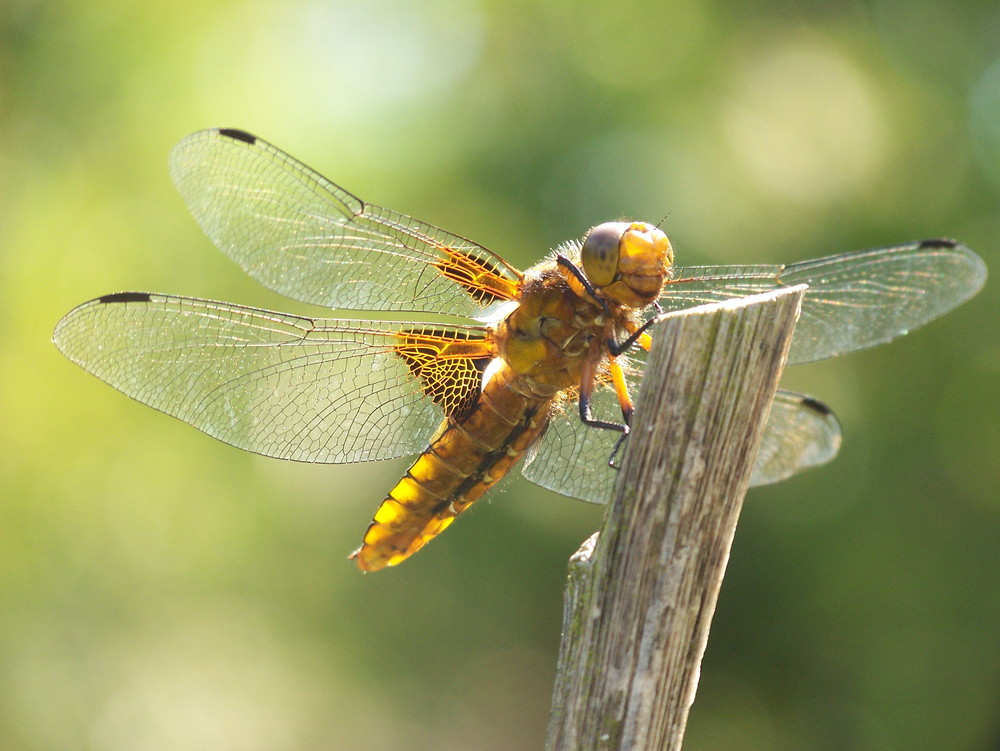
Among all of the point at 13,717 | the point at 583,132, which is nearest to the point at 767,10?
the point at 583,132

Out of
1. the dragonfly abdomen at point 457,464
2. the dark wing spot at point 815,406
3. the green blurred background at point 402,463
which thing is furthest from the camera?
the green blurred background at point 402,463

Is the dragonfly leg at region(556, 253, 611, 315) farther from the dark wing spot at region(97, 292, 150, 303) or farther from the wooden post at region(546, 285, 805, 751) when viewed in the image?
the dark wing spot at region(97, 292, 150, 303)

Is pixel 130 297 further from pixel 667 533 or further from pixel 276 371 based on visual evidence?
pixel 667 533

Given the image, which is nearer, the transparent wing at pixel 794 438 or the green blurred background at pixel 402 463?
the transparent wing at pixel 794 438

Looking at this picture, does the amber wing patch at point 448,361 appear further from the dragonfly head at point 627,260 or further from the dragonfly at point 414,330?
the dragonfly head at point 627,260

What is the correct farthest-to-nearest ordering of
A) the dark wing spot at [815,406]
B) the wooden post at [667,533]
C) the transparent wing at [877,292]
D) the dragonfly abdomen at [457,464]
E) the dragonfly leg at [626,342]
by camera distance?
the dark wing spot at [815,406]
the transparent wing at [877,292]
the dragonfly abdomen at [457,464]
the dragonfly leg at [626,342]
the wooden post at [667,533]

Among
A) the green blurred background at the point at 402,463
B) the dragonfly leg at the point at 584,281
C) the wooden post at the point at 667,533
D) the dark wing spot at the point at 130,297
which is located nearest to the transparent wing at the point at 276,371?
the dark wing spot at the point at 130,297

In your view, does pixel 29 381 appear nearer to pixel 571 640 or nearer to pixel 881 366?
pixel 571 640

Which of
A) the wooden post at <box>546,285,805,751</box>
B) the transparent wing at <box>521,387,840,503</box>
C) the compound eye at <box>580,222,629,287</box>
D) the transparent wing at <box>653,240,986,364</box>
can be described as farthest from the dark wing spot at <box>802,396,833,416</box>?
the wooden post at <box>546,285,805,751</box>

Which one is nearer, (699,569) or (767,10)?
(699,569)
